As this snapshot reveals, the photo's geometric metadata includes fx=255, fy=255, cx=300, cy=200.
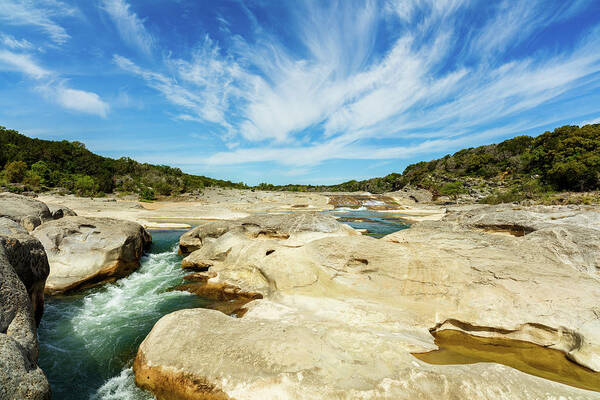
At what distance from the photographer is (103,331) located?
7.95m

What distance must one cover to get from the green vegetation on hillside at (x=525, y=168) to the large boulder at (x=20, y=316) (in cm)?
5770

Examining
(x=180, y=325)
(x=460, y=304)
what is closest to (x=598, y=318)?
(x=460, y=304)

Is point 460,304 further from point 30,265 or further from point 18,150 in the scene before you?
point 18,150

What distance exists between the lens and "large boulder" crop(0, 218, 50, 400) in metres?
3.26

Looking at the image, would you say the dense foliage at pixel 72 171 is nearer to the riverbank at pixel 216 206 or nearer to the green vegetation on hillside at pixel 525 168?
the riverbank at pixel 216 206

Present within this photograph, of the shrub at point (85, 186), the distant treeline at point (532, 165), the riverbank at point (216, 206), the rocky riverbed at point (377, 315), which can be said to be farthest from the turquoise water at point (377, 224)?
the shrub at point (85, 186)

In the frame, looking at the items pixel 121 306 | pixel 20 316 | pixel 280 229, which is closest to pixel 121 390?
pixel 20 316

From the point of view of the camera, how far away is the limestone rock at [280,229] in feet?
43.6

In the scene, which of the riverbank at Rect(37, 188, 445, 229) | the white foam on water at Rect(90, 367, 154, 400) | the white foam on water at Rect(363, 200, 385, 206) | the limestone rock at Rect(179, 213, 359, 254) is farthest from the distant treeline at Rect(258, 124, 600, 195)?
the white foam on water at Rect(90, 367, 154, 400)

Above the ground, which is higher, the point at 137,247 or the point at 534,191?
the point at 534,191

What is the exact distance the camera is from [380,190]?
114688mm

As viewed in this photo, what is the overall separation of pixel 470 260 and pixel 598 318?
9.23ft

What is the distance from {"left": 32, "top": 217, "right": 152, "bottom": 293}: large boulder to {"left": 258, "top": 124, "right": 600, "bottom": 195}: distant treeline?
62053 mm

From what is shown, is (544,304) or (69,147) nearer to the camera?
(544,304)
